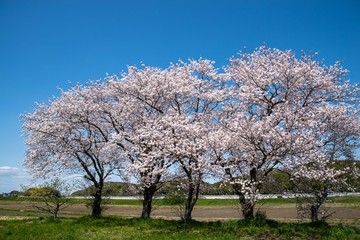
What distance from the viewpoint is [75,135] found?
84.5 feet

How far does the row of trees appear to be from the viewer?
1748 cm

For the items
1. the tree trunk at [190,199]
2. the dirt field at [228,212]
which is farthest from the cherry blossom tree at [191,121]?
the dirt field at [228,212]

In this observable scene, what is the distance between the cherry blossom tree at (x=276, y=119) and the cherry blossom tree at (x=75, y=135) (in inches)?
382

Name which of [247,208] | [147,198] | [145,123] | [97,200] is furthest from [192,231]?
[97,200]

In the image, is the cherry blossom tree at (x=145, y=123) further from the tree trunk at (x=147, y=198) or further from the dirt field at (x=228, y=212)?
the dirt field at (x=228, y=212)

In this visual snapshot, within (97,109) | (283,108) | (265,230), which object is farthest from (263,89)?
(97,109)

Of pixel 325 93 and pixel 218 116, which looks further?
pixel 218 116

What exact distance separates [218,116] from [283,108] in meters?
5.58

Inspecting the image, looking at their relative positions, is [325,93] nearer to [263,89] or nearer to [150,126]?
[263,89]

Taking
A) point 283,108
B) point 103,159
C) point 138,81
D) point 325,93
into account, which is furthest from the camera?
point 103,159

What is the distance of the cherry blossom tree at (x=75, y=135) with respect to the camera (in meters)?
24.8

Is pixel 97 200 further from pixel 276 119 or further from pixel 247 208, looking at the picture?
pixel 276 119

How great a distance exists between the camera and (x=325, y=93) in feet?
65.3

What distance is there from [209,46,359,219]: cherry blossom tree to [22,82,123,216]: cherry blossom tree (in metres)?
9.71
